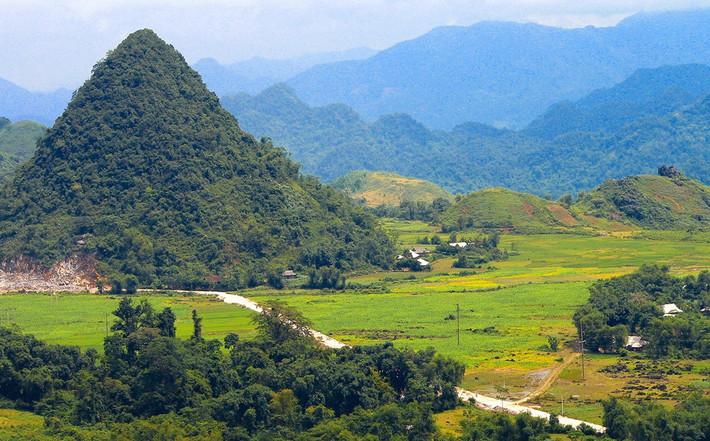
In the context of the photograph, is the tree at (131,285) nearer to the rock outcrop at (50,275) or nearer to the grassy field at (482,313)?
the grassy field at (482,313)

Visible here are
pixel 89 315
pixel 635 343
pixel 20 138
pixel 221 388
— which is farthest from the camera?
pixel 20 138

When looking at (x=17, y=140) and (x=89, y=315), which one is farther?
(x=17, y=140)

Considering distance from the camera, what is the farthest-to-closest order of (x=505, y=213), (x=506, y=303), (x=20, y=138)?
(x=20, y=138), (x=505, y=213), (x=506, y=303)

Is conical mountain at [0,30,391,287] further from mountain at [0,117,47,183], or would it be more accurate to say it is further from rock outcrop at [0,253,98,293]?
mountain at [0,117,47,183]

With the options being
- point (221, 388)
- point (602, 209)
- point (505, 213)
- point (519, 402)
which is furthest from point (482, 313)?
point (602, 209)

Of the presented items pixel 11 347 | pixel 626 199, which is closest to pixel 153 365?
pixel 11 347

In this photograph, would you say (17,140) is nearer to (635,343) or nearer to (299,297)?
(299,297)

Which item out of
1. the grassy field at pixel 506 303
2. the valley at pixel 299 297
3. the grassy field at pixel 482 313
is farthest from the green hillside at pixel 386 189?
the grassy field at pixel 482 313
